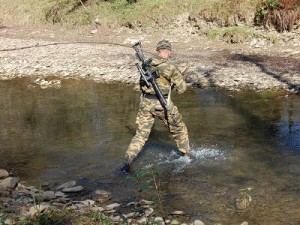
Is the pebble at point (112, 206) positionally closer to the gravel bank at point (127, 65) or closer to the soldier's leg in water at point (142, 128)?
the soldier's leg in water at point (142, 128)

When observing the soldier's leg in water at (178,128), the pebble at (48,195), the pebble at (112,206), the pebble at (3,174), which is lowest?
the pebble at (112,206)

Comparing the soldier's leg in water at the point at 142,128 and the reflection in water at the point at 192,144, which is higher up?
the soldier's leg in water at the point at 142,128

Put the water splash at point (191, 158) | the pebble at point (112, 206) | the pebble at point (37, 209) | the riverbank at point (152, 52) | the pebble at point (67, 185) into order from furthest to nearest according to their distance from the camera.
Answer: the riverbank at point (152, 52), the water splash at point (191, 158), the pebble at point (67, 185), the pebble at point (112, 206), the pebble at point (37, 209)

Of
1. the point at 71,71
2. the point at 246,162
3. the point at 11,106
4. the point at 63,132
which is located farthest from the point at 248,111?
the point at 71,71

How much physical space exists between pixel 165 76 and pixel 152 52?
1039 centimetres

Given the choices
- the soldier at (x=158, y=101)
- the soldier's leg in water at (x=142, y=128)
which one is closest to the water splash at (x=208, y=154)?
the soldier at (x=158, y=101)

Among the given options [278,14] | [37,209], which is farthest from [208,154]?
[278,14]

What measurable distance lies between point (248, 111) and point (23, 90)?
7.55 meters

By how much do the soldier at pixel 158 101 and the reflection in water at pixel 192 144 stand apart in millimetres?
515

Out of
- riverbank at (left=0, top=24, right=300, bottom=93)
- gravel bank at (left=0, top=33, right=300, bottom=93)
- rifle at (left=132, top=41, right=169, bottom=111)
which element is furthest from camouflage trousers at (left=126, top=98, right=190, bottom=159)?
riverbank at (left=0, top=24, right=300, bottom=93)

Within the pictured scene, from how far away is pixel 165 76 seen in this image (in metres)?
7.75

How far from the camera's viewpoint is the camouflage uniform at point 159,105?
25.3ft

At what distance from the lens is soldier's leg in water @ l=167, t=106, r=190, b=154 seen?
7.92 meters

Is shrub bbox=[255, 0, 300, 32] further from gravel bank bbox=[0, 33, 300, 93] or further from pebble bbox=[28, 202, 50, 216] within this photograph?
pebble bbox=[28, 202, 50, 216]
